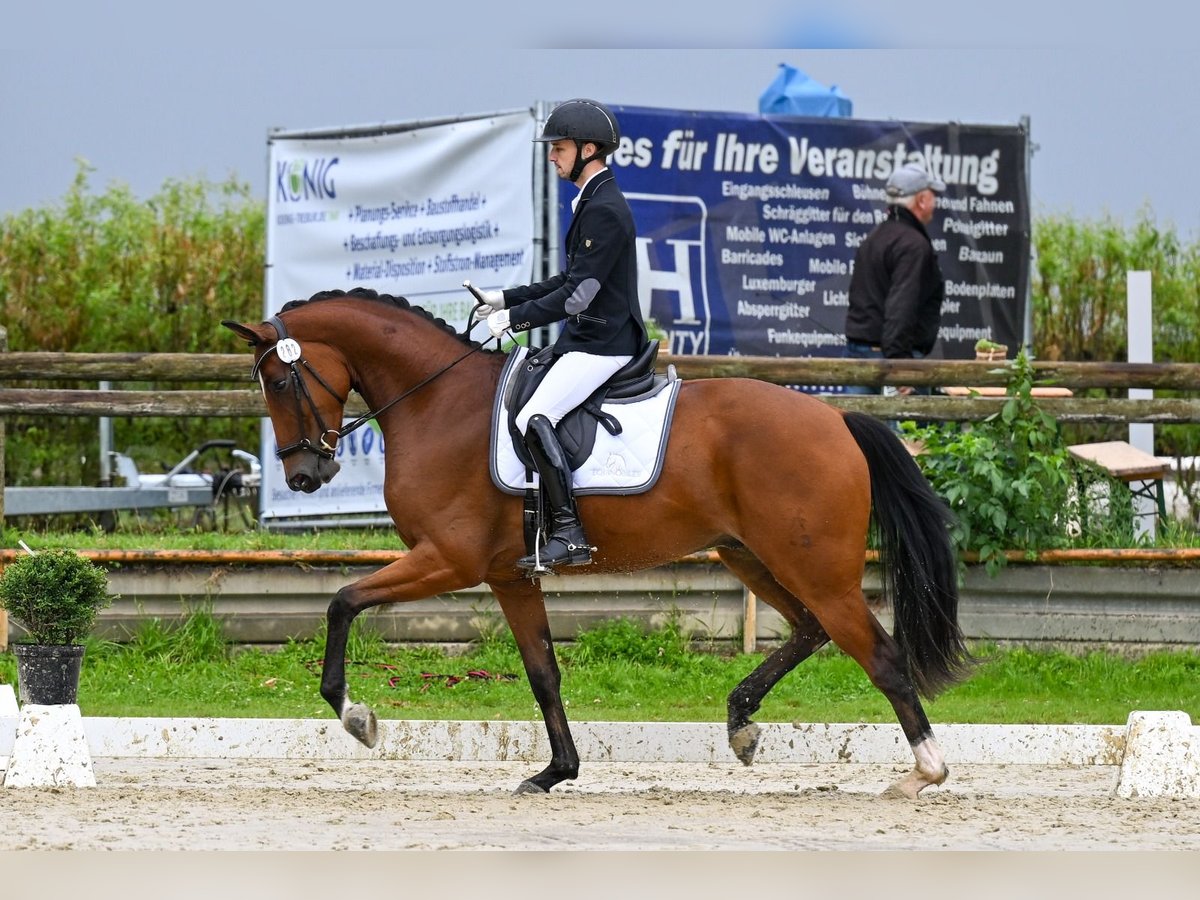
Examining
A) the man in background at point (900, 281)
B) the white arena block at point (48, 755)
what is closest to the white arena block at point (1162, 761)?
the white arena block at point (48, 755)

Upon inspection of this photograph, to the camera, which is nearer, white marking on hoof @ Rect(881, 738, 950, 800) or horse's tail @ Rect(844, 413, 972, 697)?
white marking on hoof @ Rect(881, 738, 950, 800)

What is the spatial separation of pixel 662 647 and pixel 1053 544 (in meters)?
2.35

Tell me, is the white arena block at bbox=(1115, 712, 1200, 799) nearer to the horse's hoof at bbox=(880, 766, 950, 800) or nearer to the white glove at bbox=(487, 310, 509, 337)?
the horse's hoof at bbox=(880, 766, 950, 800)

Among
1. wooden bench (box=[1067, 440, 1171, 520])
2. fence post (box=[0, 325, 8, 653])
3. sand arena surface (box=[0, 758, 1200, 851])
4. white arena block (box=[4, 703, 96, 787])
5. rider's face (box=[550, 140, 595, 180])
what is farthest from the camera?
wooden bench (box=[1067, 440, 1171, 520])

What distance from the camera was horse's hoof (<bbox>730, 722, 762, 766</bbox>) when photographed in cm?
757

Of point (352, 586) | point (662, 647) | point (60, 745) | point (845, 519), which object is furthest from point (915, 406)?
point (60, 745)

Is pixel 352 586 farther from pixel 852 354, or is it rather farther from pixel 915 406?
pixel 852 354

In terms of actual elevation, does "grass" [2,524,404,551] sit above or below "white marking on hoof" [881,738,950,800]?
above

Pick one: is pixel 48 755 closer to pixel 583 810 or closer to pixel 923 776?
pixel 583 810

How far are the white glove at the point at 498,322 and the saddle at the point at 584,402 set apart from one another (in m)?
0.23

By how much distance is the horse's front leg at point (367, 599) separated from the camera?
696 cm

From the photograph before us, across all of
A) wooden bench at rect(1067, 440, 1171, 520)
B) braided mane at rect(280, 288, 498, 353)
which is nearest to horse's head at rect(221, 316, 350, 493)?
braided mane at rect(280, 288, 498, 353)

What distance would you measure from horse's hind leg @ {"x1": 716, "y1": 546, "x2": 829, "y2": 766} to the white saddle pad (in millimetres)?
641

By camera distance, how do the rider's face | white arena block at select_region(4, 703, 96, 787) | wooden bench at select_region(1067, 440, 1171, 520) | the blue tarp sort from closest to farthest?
white arena block at select_region(4, 703, 96, 787) → the rider's face → wooden bench at select_region(1067, 440, 1171, 520) → the blue tarp
